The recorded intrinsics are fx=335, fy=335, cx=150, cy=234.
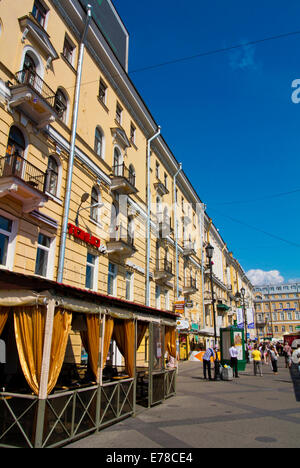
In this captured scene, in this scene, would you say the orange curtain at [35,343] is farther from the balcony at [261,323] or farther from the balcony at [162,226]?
the balcony at [261,323]

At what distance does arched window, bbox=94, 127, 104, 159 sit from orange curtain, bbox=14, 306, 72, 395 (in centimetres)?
1274

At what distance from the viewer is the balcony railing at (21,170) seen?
11.2 meters

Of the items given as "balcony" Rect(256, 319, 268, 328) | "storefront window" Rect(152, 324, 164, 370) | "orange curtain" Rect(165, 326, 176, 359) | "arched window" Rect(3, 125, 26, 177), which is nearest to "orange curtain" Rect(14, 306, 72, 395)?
"storefront window" Rect(152, 324, 164, 370)

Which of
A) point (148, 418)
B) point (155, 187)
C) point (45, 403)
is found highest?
point (155, 187)

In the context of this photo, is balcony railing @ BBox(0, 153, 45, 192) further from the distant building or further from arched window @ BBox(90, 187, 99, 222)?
the distant building

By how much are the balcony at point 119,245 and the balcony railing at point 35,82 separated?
7.18 meters

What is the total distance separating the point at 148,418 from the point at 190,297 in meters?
24.9

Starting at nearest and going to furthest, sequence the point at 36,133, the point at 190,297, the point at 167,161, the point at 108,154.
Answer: the point at 36,133, the point at 108,154, the point at 167,161, the point at 190,297

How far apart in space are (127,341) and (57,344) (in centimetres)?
340

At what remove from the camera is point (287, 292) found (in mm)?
96250

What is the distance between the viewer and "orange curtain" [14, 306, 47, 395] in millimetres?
6141
